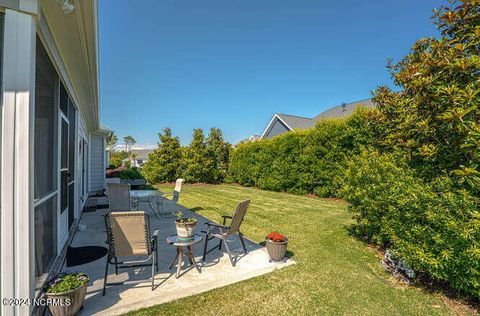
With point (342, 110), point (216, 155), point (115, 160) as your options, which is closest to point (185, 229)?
point (216, 155)

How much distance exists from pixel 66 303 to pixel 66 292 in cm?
11

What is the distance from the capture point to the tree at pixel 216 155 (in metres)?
18.2

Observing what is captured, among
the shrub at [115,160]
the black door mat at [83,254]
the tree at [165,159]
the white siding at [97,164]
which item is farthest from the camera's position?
the shrub at [115,160]

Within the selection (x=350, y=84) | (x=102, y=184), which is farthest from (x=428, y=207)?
(x=350, y=84)

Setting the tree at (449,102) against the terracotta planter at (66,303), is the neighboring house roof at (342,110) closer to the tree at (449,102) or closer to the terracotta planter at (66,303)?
the tree at (449,102)

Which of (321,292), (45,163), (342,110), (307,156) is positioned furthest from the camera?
(342,110)

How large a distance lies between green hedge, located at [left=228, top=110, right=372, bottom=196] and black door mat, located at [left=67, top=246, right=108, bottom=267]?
8063 millimetres

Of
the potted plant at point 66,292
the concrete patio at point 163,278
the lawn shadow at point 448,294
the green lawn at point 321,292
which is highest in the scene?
the potted plant at point 66,292

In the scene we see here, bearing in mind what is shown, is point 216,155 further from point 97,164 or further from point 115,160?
point 115,160

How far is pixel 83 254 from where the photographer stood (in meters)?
4.25

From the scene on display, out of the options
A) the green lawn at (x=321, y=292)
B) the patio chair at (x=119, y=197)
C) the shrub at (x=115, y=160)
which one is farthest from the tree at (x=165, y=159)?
the green lawn at (x=321, y=292)

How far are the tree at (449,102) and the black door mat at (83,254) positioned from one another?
5.59m

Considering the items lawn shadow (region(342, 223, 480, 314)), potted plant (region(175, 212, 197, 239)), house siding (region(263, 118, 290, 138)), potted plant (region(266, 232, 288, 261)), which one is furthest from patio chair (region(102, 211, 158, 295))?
house siding (region(263, 118, 290, 138))

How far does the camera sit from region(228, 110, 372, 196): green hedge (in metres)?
10.4
